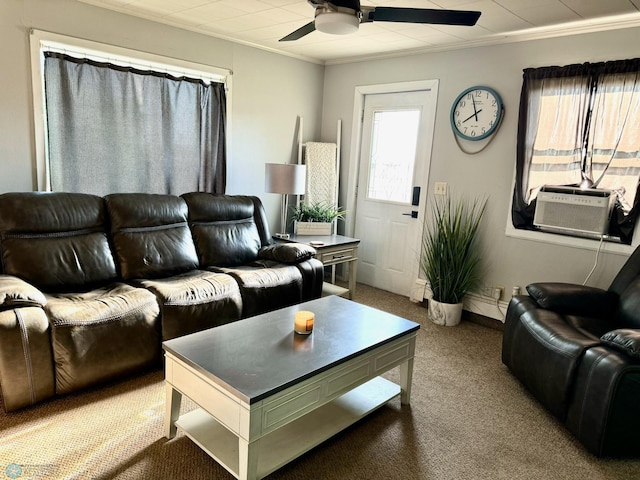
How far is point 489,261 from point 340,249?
134 centimetres

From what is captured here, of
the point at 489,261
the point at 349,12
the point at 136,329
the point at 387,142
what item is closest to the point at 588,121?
the point at 489,261

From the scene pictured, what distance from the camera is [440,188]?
407 centimetres

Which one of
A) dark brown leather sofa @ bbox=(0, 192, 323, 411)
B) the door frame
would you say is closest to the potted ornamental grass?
the door frame

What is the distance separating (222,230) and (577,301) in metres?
2.64

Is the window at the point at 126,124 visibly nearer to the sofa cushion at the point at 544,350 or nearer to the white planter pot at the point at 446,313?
the white planter pot at the point at 446,313

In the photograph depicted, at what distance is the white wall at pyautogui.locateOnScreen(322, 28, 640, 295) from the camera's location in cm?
318

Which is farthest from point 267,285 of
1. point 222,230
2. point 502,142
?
point 502,142

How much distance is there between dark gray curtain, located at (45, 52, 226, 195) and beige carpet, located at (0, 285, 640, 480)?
167cm

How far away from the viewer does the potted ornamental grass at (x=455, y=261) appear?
373 centimetres

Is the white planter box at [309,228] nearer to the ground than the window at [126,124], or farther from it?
nearer to the ground

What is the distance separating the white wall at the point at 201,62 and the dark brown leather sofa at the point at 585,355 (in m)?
2.81

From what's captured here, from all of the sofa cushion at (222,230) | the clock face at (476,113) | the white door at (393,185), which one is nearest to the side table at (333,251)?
the sofa cushion at (222,230)

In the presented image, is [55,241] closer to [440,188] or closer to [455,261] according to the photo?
[455,261]

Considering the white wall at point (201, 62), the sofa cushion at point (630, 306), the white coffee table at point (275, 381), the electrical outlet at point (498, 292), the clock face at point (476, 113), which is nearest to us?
the white coffee table at point (275, 381)
